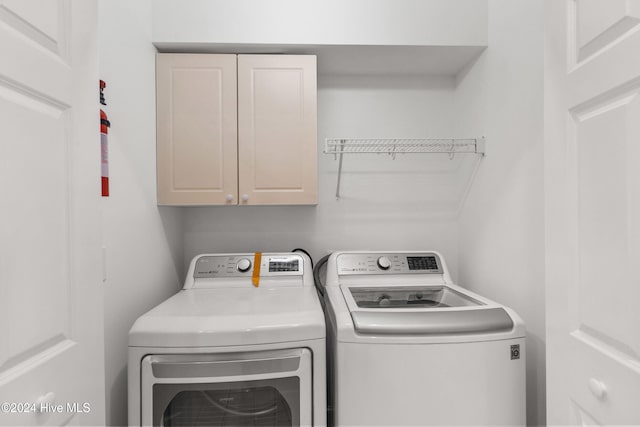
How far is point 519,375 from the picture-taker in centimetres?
122

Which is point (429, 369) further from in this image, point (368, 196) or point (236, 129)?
point (236, 129)

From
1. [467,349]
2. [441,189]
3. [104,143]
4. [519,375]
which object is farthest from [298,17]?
[519,375]

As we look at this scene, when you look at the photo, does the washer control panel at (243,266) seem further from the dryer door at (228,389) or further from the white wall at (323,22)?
the white wall at (323,22)

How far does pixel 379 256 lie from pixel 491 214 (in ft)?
2.04

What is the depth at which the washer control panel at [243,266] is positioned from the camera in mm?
1796

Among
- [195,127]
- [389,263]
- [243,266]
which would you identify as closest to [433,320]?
[389,263]

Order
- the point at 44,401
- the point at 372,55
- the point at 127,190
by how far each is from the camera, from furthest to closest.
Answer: the point at 372,55 → the point at 127,190 → the point at 44,401

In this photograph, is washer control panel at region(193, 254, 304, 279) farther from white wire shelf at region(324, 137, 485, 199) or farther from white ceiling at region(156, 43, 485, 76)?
white ceiling at region(156, 43, 485, 76)

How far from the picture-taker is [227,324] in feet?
3.95

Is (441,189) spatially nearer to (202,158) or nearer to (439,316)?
(439,316)

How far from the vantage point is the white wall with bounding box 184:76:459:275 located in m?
2.12

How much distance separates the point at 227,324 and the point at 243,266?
2.03 ft

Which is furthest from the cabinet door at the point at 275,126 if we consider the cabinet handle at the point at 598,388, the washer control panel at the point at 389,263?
the cabinet handle at the point at 598,388

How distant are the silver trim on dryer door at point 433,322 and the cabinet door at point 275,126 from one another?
0.76 metres
